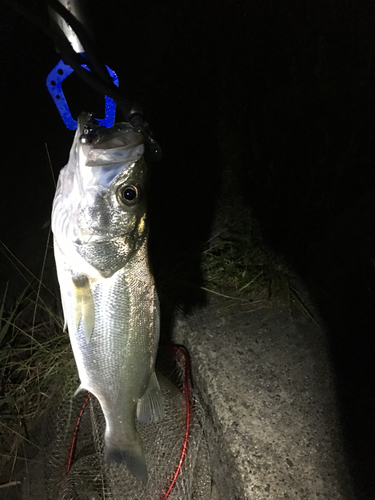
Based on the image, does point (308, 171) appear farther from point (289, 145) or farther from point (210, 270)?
point (210, 270)

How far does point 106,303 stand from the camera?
1520 millimetres

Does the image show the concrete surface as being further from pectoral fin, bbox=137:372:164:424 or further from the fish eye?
the fish eye

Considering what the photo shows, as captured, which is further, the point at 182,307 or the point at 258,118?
the point at 258,118

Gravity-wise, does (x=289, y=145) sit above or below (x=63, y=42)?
below

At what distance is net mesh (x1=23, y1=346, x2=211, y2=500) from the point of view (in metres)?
2.21

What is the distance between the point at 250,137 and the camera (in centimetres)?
339

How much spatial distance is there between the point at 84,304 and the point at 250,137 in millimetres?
2540

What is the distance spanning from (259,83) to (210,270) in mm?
2193

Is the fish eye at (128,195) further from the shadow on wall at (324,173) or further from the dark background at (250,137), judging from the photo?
the shadow on wall at (324,173)

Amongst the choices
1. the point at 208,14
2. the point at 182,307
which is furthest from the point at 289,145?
the point at 208,14

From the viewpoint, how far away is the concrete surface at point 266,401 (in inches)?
77.3

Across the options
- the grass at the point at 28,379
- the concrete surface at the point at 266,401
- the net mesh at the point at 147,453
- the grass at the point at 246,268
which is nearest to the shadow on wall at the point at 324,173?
the grass at the point at 246,268

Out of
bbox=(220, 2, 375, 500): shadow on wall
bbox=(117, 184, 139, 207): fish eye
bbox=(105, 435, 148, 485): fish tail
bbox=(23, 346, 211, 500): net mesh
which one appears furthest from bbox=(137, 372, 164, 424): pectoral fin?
bbox=(220, 2, 375, 500): shadow on wall

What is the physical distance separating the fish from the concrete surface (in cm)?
74
